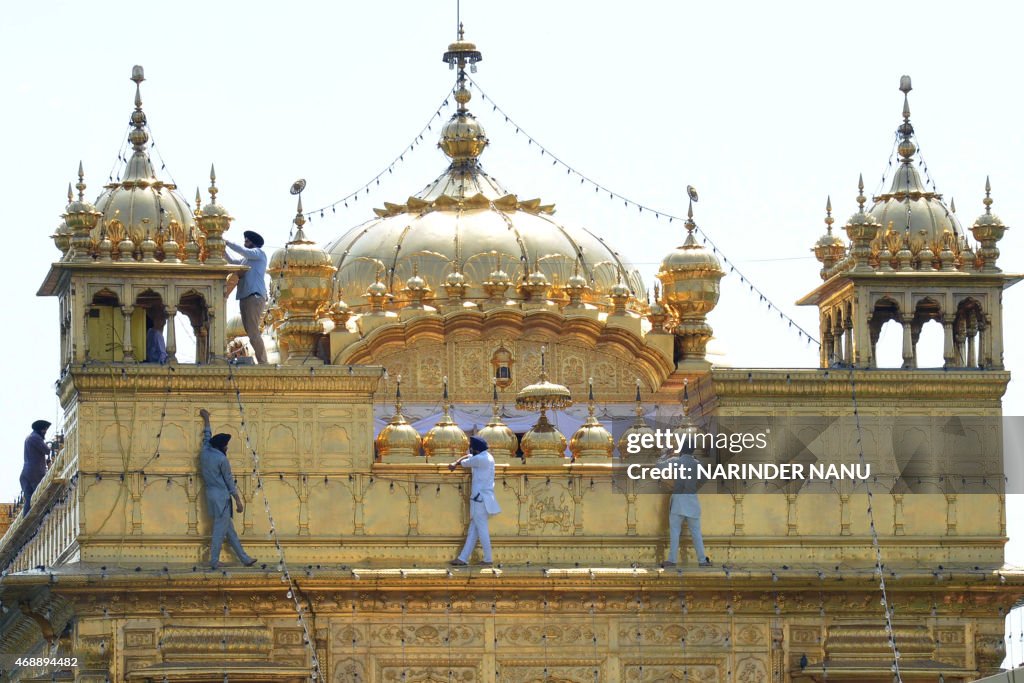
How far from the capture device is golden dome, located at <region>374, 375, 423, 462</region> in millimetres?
42125

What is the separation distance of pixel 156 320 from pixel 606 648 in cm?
728

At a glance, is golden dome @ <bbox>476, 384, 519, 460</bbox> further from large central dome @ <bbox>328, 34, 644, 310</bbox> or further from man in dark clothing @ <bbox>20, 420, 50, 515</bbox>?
man in dark clothing @ <bbox>20, 420, 50, 515</bbox>

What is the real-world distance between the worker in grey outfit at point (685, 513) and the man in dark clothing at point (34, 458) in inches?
440

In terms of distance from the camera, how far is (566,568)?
1629 inches

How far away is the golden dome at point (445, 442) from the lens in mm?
42406

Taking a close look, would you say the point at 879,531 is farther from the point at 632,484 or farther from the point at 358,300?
the point at 358,300

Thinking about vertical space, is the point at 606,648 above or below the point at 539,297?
below

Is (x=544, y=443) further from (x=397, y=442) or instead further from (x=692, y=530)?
(x=692, y=530)

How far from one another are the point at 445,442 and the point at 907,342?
20.5ft

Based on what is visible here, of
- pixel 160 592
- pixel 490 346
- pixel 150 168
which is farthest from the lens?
pixel 490 346

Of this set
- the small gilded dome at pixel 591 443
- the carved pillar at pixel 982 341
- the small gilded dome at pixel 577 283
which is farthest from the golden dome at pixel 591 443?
the carved pillar at pixel 982 341

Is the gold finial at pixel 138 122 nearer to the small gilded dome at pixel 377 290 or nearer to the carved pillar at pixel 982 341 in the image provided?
the small gilded dome at pixel 377 290

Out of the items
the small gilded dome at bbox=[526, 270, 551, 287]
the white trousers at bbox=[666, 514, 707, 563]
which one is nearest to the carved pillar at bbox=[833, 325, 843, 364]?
the white trousers at bbox=[666, 514, 707, 563]

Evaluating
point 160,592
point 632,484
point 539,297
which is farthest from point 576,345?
point 160,592
